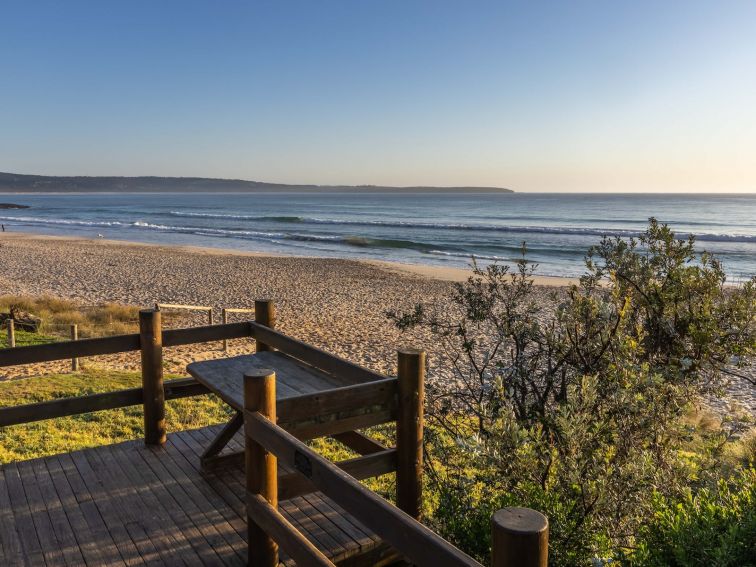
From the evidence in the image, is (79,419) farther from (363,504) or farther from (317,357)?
(363,504)

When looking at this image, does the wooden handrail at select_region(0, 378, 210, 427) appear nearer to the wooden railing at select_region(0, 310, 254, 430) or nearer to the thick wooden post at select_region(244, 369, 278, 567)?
the wooden railing at select_region(0, 310, 254, 430)

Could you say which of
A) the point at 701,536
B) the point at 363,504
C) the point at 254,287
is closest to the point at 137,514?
the point at 363,504

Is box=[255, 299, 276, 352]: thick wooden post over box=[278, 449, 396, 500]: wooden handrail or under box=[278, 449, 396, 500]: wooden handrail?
over

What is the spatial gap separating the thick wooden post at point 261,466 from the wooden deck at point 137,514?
0.26 meters

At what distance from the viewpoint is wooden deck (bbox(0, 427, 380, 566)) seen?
349 cm

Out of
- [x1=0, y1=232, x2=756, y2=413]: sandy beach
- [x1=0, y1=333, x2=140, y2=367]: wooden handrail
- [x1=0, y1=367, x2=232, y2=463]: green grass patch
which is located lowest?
[x1=0, y1=232, x2=756, y2=413]: sandy beach

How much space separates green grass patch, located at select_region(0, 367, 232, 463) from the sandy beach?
1.35 metres

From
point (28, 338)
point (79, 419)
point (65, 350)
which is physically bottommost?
point (79, 419)

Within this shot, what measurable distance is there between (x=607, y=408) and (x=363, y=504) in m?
2.44

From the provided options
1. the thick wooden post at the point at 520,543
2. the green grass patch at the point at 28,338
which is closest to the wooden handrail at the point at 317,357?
the thick wooden post at the point at 520,543

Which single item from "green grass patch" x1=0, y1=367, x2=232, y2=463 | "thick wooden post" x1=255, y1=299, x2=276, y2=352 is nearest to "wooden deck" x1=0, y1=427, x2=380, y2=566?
"thick wooden post" x1=255, y1=299, x2=276, y2=352

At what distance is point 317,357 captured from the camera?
4.16 metres

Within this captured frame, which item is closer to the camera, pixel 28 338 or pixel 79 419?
pixel 79 419

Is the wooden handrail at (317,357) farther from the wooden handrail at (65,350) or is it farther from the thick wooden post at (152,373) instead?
the wooden handrail at (65,350)
